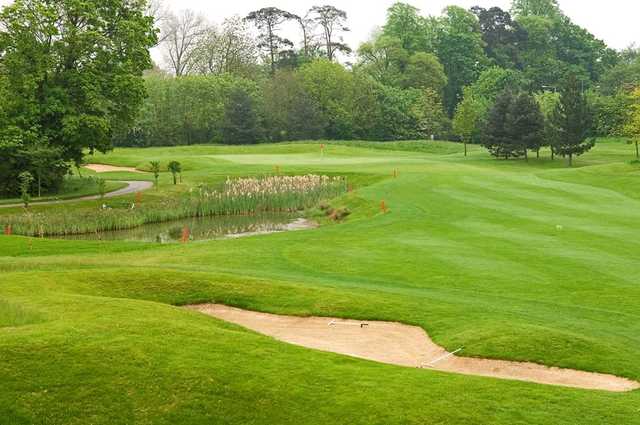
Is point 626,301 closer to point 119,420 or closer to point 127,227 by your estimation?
point 119,420

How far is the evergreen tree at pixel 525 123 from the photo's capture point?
67625 millimetres

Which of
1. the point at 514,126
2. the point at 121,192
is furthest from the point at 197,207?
the point at 514,126

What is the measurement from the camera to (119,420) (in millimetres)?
8594

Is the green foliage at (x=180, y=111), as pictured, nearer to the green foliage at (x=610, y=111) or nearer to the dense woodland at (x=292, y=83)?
the dense woodland at (x=292, y=83)

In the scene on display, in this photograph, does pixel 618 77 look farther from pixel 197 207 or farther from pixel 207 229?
pixel 207 229

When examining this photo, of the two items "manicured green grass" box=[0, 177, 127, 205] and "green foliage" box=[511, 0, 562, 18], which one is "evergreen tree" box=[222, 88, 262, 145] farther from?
"green foliage" box=[511, 0, 562, 18]

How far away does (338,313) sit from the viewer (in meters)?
15.3

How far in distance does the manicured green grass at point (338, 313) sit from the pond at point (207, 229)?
6426mm

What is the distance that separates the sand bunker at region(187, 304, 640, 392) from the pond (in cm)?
1855

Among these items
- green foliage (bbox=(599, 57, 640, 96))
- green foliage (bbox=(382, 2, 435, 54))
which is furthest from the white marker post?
green foliage (bbox=(382, 2, 435, 54))

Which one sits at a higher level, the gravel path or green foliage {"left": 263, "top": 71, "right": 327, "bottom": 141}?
green foliage {"left": 263, "top": 71, "right": 327, "bottom": 141}

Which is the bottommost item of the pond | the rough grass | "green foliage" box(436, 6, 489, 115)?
the pond

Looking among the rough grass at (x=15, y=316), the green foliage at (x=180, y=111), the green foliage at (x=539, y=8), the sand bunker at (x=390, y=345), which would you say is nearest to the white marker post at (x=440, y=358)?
the sand bunker at (x=390, y=345)

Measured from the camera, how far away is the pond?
33.8 metres
